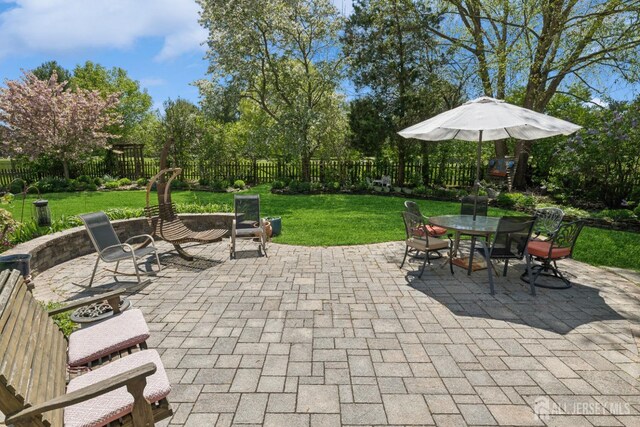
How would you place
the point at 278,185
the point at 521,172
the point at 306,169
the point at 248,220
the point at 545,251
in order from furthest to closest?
the point at 306,169 → the point at 278,185 → the point at 521,172 → the point at 248,220 → the point at 545,251

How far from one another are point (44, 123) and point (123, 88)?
77.4 feet

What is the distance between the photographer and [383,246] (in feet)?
23.5

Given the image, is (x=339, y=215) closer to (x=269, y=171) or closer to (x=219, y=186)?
(x=219, y=186)

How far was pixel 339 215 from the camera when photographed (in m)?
10.6

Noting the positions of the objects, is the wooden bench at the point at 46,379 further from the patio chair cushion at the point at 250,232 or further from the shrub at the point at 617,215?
the shrub at the point at 617,215

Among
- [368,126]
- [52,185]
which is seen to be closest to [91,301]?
[368,126]

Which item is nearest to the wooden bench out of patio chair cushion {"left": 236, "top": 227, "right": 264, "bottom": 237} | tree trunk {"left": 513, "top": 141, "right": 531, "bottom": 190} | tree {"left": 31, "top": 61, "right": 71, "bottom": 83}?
patio chair cushion {"left": 236, "top": 227, "right": 264, "bottom": 237}

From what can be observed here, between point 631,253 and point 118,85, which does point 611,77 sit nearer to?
point 631,253

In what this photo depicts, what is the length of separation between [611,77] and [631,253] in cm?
903

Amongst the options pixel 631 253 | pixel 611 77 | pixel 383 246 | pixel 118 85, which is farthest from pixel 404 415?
pixel 118 85

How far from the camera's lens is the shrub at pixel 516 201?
10.9 metres

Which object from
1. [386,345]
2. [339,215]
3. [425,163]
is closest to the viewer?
[386,345]

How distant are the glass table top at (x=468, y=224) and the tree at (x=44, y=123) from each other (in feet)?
58.7

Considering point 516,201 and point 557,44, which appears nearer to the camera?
point 557,44
